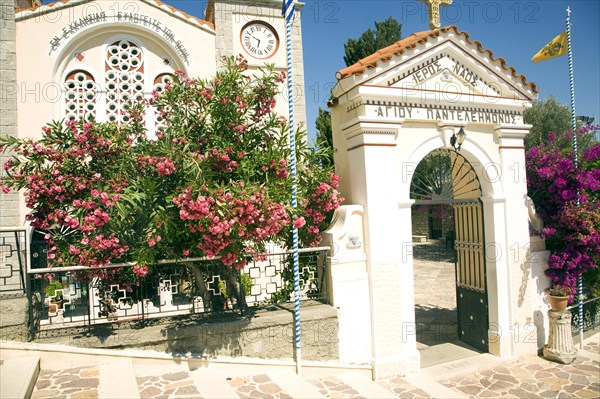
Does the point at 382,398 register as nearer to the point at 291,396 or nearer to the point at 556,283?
the point at 291,396

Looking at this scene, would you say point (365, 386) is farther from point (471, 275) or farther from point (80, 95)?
point (80, 95)

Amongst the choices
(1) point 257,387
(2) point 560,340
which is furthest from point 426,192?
(1) point 257,387

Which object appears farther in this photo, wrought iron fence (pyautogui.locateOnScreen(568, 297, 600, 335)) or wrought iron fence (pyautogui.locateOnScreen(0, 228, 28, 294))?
wrought iron fence (pyautogui.locateOnScreen(568, 297, 600, 335))

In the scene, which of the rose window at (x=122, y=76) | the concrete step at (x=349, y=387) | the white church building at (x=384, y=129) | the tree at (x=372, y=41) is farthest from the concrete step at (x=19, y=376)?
the tree at (x=372, y=41)

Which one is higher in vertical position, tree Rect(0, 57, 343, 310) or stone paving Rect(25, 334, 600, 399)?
tree Rect(0, 57, 343, 310)

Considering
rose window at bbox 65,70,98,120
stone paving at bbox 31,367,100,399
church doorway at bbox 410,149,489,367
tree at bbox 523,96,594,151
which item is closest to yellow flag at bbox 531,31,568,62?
church doorway at bbox 410,149,489,367

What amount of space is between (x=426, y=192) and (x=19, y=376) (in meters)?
6.72

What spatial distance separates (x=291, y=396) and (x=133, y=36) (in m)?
9.07

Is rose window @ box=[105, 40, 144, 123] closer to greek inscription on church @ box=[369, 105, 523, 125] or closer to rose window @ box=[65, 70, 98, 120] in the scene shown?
rose window @ box=[65, 70, 98, 120]

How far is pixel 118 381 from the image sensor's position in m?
4.62

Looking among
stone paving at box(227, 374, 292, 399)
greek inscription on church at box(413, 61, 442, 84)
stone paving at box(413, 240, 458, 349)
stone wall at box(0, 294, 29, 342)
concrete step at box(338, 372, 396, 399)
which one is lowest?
stone paving at box(413, 240, 458, 349)

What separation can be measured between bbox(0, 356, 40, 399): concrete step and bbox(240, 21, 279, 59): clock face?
8.42 metres

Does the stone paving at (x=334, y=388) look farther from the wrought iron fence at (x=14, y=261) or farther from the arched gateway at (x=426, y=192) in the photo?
the wrought iron fence at (x=14, y=261)

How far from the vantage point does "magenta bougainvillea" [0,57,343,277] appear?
482cm
